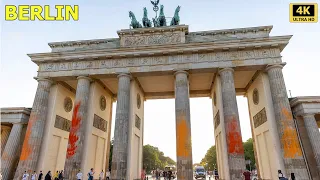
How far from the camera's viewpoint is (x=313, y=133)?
55.6 feet

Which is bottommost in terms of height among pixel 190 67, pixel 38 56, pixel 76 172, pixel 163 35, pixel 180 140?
pixel 76 172

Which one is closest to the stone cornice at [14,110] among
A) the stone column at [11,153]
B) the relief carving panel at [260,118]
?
the stone column at [11,153]

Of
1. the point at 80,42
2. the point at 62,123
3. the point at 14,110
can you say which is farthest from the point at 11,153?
the point at 80,42

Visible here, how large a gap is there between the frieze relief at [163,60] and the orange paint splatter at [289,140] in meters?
5.59

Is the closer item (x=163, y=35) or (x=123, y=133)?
(x=123, y=133)

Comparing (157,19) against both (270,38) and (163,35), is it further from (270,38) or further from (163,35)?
(270,38)

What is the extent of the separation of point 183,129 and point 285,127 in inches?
313

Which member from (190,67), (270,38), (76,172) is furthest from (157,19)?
(76,172)

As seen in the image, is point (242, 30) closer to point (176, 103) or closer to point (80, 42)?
point (176, 103)

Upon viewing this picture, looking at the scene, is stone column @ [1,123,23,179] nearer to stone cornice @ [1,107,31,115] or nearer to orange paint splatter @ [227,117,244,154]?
stone cornice @ [1,107,31,115]

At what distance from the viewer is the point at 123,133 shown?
1786 centimetres

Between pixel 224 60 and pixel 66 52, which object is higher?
pixel 66 52

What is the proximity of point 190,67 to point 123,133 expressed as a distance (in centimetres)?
844

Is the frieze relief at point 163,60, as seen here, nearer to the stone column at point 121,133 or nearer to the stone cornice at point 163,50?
the stone cornice at point 163,50
